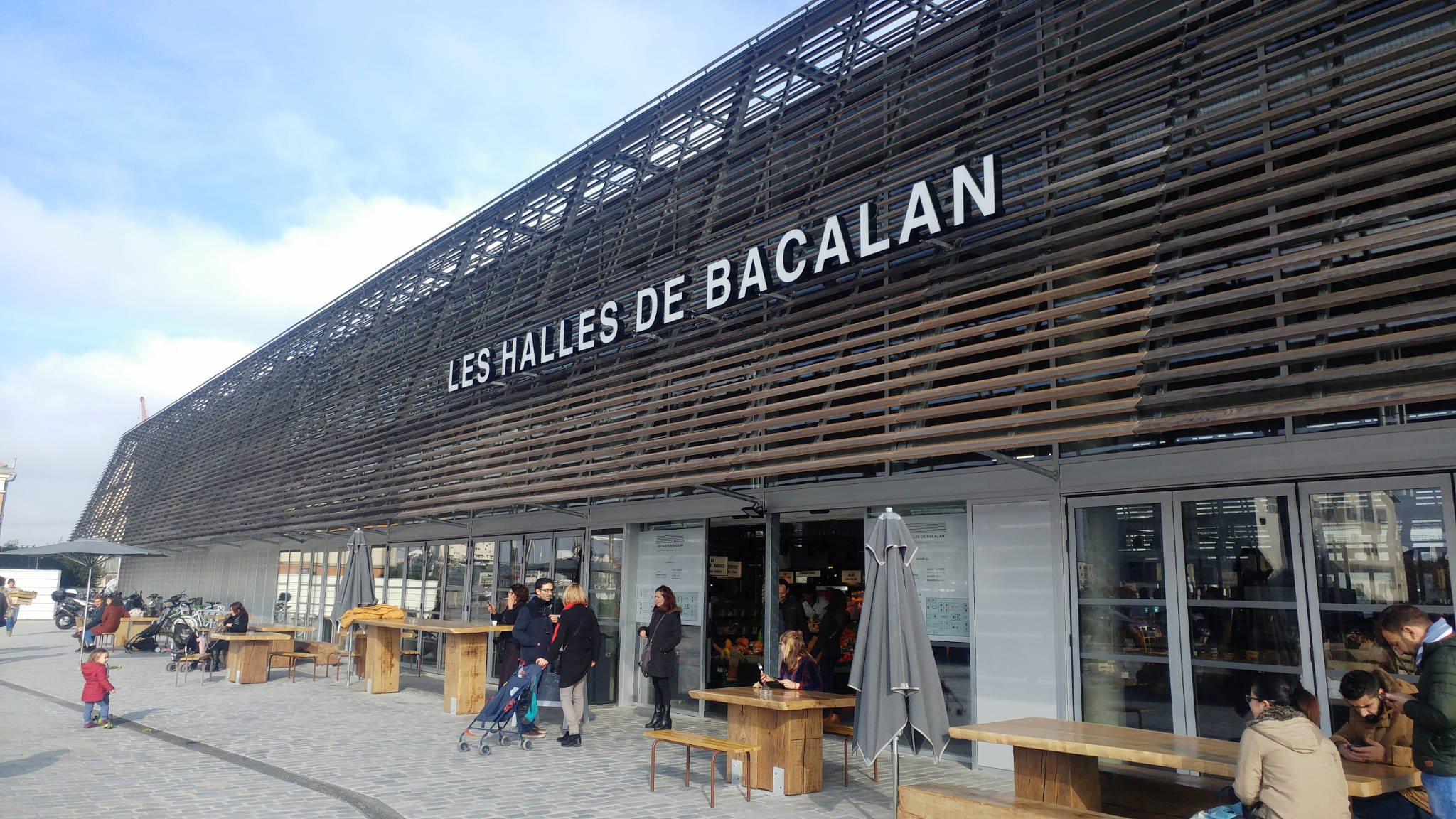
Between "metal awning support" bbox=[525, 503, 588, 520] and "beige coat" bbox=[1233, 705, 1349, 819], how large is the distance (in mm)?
10664

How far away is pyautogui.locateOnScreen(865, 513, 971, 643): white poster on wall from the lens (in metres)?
9.04

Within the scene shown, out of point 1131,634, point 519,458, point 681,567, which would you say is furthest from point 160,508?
point 1131,634

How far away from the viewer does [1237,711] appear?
6969 mm

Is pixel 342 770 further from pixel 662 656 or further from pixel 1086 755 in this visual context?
pixel 1086 755

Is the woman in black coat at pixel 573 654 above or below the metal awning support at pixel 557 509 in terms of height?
below

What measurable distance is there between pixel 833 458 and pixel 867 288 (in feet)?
6.20

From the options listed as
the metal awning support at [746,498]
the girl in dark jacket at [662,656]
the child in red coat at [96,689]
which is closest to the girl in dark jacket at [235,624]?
the child in red coat at [96,689]

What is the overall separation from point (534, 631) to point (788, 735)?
397 cm

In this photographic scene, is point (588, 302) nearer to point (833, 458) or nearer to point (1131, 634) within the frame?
point (833, 458)

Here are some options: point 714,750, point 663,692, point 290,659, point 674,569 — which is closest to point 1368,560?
point 714,750

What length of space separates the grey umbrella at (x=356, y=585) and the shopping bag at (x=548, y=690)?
6198 millimetres

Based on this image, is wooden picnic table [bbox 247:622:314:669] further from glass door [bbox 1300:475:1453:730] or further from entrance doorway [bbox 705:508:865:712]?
glass door [bbox 1300:475:1453:730]

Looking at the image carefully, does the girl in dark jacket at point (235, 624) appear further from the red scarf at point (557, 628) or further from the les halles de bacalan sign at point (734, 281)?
the red scarf at point (557, 628)

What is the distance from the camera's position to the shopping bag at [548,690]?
10609 millimetres
